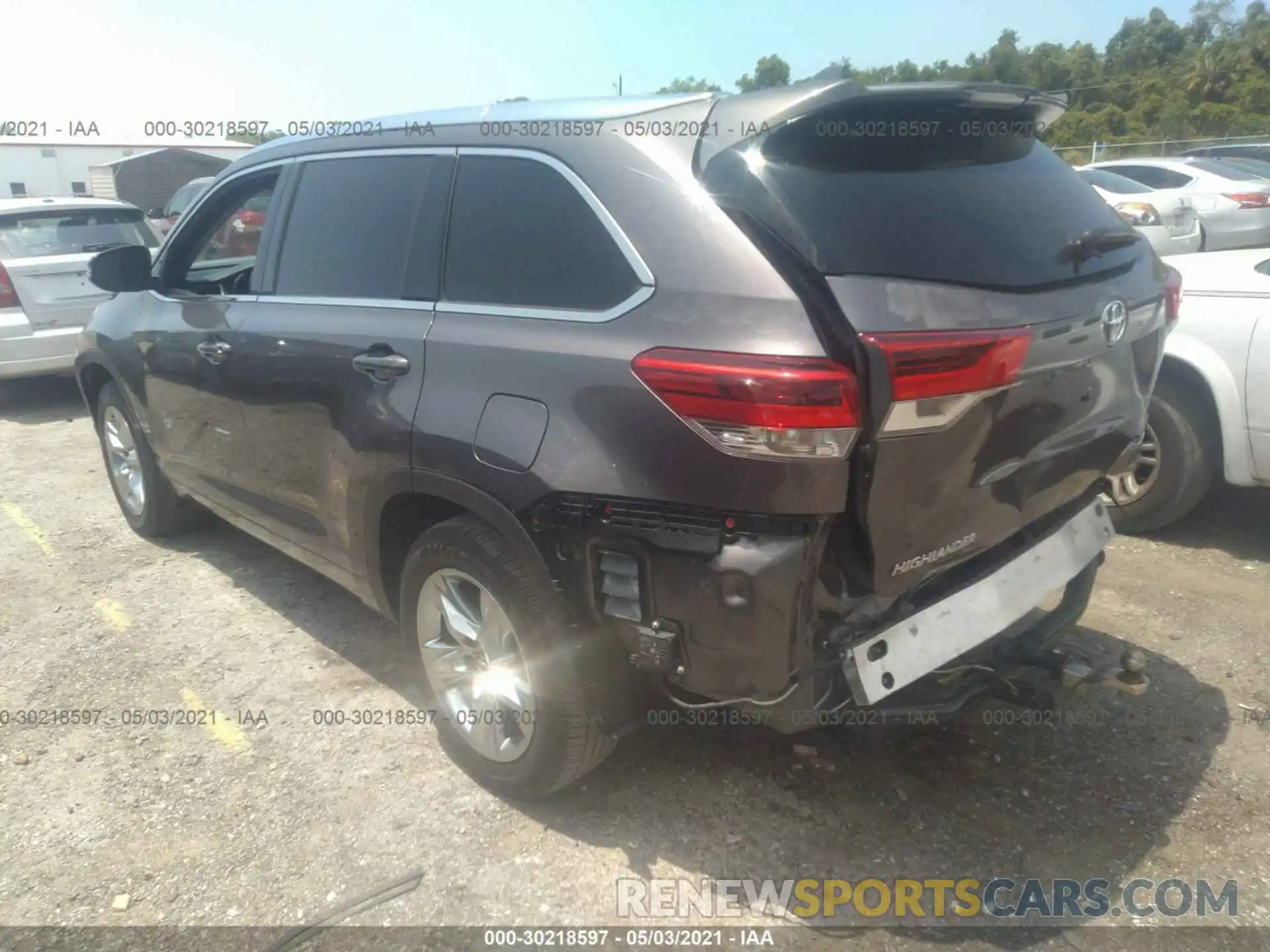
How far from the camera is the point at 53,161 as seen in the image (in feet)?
97.3

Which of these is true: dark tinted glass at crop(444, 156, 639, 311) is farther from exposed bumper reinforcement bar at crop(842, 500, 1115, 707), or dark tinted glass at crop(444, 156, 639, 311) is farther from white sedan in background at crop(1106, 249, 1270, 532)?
white sedan in background at crop(1106, 249, 1270, 532)

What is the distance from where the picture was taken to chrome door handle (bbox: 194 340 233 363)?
3.50m

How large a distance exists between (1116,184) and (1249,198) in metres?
1.53

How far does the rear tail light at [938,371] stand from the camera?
6.40 ft

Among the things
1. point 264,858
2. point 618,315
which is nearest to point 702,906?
point 264,858

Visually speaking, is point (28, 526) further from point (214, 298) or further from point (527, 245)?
point (527, 245)

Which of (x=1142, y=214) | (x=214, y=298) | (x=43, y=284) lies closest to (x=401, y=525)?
(x=214, y=298)

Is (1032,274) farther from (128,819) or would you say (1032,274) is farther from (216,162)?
(216,162)

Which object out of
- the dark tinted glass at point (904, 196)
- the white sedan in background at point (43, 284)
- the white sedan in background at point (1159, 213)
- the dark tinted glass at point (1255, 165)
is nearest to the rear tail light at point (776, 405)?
the dark tinted glass at point (904, 196)

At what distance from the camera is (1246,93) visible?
41.0 meters

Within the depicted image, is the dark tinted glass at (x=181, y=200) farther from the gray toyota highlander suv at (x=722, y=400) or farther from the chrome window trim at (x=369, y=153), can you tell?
the gray toyota highlander suv at (x=722, y=400)

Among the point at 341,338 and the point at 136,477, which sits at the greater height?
the point at 341,338

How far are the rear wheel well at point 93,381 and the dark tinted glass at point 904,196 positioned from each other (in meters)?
3.83

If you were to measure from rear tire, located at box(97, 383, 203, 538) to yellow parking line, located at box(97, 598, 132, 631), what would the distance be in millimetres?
625
